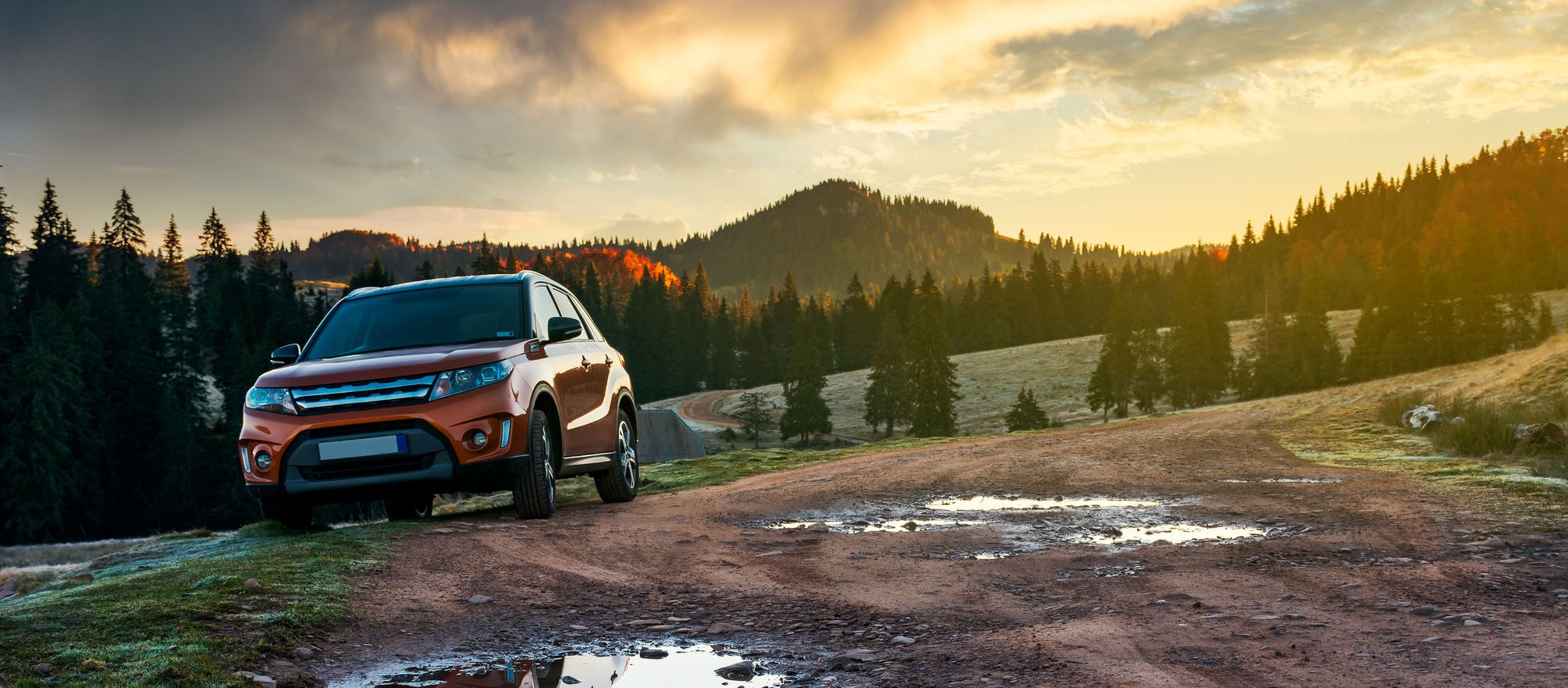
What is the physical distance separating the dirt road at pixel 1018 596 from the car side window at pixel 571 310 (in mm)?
2002

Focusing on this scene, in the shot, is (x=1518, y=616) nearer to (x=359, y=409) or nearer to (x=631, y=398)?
(x=359, y=409)

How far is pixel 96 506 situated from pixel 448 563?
2858 inches

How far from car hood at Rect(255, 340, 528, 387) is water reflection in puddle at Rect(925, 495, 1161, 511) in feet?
17.2

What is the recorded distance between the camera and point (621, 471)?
38.6 ft

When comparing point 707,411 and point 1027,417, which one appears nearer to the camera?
point 1027,417

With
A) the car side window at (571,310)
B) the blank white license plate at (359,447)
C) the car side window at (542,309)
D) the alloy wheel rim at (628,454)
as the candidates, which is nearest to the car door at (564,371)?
the car side window at (542,309)

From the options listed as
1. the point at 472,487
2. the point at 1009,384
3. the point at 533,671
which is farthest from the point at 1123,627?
the point at 1009,384

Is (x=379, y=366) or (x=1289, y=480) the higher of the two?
(x=379, y=366)

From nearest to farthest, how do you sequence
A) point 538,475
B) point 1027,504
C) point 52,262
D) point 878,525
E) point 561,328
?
point 538,475, point 561,328, point 878,525, point 1027,504, point 52,262

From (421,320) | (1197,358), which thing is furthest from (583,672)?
(1197,358)

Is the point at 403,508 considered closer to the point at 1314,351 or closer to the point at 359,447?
the point at 359,447

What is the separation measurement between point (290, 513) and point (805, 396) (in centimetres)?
7212

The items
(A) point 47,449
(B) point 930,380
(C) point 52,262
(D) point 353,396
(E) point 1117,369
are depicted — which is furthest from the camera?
(C) point 52,262

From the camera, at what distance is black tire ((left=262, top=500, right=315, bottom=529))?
8.55 meters
